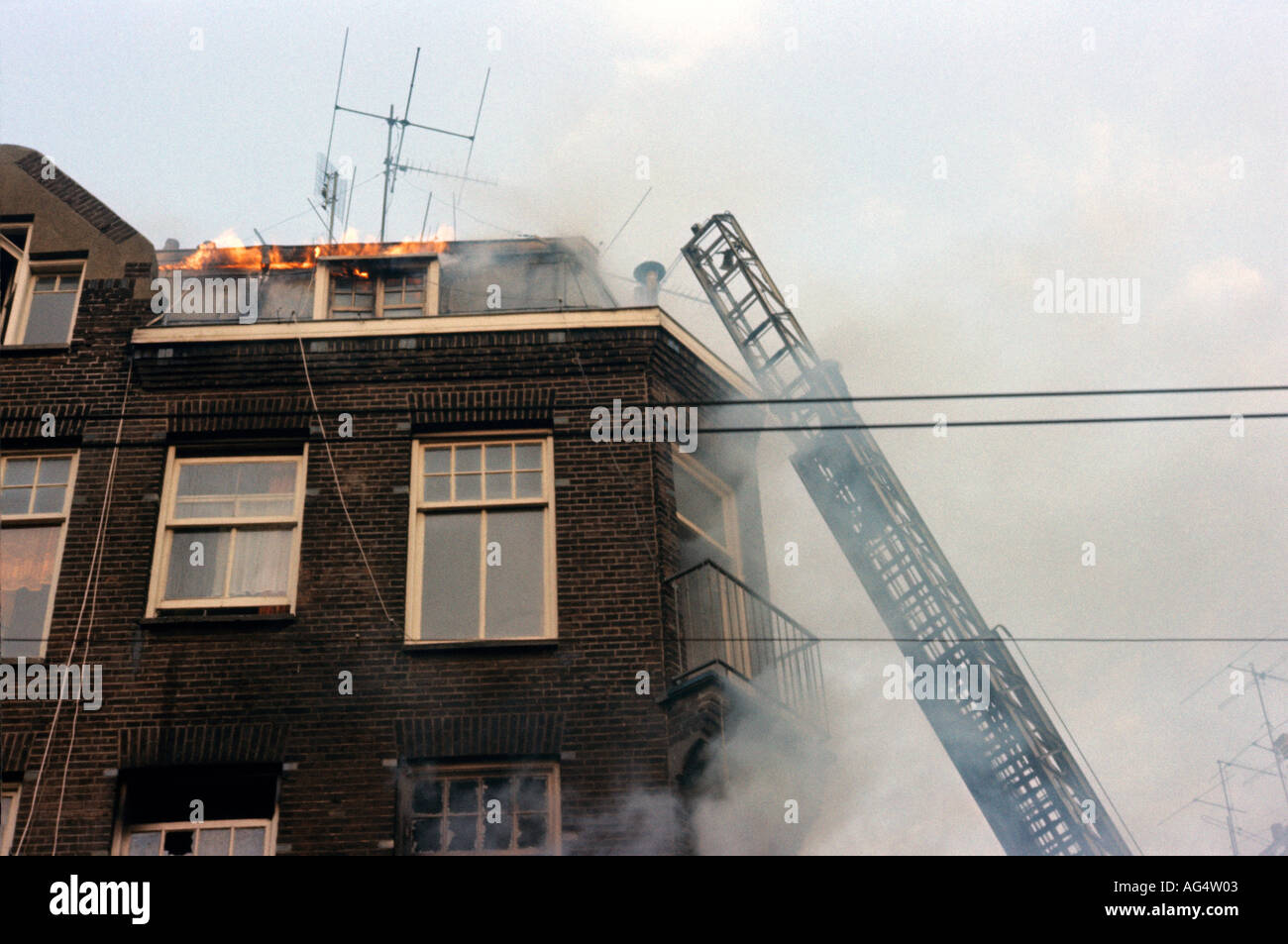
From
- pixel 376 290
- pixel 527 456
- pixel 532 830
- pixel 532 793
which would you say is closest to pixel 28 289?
pixel 376 290

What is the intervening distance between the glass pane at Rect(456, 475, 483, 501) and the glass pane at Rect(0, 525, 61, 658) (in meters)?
3.68

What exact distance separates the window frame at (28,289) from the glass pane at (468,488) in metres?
4.28

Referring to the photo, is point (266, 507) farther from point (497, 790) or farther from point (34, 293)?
point (34, 293)

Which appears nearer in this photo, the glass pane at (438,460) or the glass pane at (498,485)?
the glass pane at (498,485)

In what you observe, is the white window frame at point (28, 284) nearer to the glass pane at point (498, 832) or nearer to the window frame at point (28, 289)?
the window frame at point (28, 289)

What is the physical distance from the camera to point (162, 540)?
1212 cm

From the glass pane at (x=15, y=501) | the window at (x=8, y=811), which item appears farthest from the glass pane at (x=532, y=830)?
the glass pane at (x=15, y=501)

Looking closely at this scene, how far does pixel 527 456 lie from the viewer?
494 inches

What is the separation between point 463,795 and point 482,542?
2.28m

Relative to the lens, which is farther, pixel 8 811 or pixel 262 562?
pixel 262 562

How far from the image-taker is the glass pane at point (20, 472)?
12.5 meters

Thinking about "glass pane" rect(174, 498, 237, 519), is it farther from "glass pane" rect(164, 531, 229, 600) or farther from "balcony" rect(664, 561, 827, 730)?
"balcony" rect(664, 561, 827, 730)

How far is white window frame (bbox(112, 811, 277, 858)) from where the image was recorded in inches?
429
